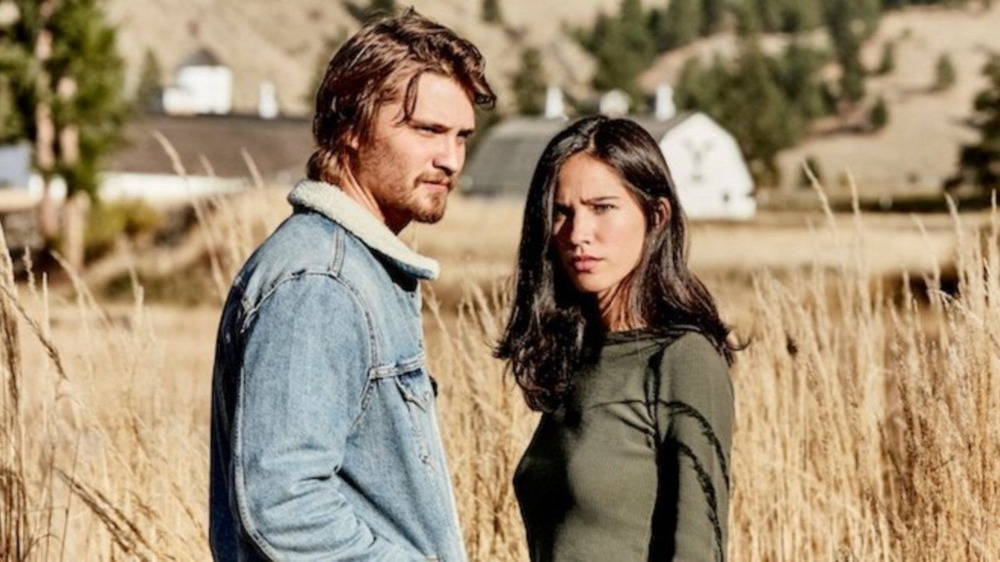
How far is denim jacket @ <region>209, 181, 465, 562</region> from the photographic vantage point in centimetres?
198

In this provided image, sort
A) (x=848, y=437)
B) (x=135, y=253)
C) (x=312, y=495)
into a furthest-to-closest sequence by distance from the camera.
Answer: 1. (x=135, y=253)
2. (x=848, y=437)
3. (x=312, y=495)

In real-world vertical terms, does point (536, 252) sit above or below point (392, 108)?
below

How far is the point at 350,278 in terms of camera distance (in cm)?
206

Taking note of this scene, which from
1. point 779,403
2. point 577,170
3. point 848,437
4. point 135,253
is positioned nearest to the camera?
point 577,170

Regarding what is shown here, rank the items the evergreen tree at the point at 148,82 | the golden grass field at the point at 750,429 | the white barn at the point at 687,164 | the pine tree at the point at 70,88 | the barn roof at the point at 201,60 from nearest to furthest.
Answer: the golden grass field at the point at 750,429, the pine tree at the point at 70,88, the white barn at the point at 687,164, the barn roof at the point at 201,60, the evergreen tree at the point at 148,82

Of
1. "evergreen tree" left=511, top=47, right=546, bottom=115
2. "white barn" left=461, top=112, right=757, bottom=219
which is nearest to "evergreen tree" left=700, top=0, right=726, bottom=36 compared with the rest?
"evergreen tree" left=511, top=47, right=546, bottom=115

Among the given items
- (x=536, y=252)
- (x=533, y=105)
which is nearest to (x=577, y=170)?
(x=536, y=252)

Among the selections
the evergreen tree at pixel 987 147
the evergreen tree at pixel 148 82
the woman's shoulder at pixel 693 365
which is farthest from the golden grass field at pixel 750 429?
the evergreen tree at pixel 148 82

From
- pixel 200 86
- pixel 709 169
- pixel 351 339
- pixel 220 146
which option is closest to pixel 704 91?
pixel 709 169

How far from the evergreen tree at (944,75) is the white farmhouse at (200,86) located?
192ft

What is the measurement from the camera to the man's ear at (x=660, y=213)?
9.09 feet

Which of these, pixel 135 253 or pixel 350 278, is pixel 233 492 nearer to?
pixel 350 278

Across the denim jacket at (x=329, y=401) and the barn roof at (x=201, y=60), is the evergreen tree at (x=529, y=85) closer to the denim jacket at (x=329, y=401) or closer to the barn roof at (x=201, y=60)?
the barn roof at (x=201, y=60)

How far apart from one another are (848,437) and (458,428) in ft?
3.54
